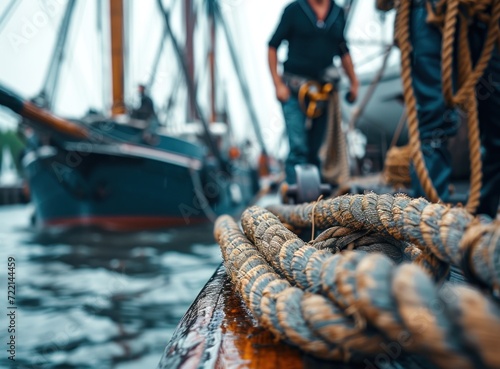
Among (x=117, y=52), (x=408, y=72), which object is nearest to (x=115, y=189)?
(x=117, y=52)

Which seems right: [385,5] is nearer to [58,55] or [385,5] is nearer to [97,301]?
[97,301]

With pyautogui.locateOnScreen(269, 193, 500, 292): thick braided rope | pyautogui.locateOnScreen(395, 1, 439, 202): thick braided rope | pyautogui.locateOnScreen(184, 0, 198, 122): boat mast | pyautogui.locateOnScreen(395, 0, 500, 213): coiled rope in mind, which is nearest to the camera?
pyautogui.locateOnScreen(269, 193, 500, 292): thick braided rope

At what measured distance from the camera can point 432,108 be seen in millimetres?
1882

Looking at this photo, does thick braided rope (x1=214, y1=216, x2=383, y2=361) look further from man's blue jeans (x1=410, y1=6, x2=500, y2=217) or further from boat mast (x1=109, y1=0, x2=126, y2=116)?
boat mast (x1=109, y1=0, x2=126, y2=116)

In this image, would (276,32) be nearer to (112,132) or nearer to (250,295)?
(250,295)

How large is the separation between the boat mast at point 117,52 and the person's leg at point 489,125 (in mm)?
8198

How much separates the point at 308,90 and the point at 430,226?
2.22 m

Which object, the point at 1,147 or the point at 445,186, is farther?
the point at 1,147

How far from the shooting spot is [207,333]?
0.78m

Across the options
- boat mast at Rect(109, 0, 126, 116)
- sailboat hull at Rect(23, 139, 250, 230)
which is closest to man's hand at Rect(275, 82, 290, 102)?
sailboat hull at Rect(23, 139, 250, 230)

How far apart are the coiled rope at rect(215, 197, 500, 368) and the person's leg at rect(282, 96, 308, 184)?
2.00 meters

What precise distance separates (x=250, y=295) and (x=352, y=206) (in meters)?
0.31

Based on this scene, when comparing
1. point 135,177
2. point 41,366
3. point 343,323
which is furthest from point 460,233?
point 135,177

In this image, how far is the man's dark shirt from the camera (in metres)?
2.75
